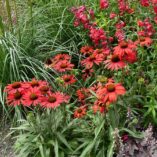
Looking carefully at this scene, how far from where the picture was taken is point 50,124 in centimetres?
318

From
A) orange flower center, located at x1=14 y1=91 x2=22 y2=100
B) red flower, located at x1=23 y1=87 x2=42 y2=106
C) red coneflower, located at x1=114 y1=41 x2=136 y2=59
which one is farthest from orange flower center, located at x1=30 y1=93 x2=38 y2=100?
red coneflower, located at x1=114 y1=41 x2=136 y2=59

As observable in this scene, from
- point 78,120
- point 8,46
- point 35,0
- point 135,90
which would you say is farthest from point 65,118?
point 35,0

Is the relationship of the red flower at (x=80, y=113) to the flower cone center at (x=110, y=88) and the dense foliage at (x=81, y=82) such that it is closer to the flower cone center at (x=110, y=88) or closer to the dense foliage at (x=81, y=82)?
the dense foliage at (x=81, y=82)

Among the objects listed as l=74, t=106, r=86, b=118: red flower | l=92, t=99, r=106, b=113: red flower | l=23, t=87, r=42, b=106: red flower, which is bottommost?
l=74, t=106, r=86, b=118: red flower

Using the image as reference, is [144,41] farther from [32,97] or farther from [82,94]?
[32,97]

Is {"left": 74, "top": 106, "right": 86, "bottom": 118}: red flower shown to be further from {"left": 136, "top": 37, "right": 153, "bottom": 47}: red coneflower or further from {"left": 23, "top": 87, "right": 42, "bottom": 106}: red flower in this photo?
{"left": 136, "top": 37, "right": 153, "bottom": 47}: red coneflower

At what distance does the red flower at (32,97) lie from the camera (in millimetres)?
2888

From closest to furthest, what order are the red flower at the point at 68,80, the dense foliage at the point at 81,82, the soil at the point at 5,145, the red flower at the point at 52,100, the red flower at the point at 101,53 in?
the red flower at the point at 52,100
the dense foliage at the point at 81,82
the red flower at the point at 68,80
the red flower at the point at 101,53
the soil at the point at 5,145

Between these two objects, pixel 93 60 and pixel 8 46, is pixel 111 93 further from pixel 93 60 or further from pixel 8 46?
pixel 8 46

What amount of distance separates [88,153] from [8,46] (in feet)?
5.30

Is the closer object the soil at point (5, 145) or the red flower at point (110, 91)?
the red flower at point (110, 91)

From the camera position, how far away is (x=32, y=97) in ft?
9.52

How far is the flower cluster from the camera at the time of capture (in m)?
2.90

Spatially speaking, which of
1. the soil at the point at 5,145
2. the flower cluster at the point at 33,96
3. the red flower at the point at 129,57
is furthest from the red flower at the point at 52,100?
the soil at the point at 5,145
